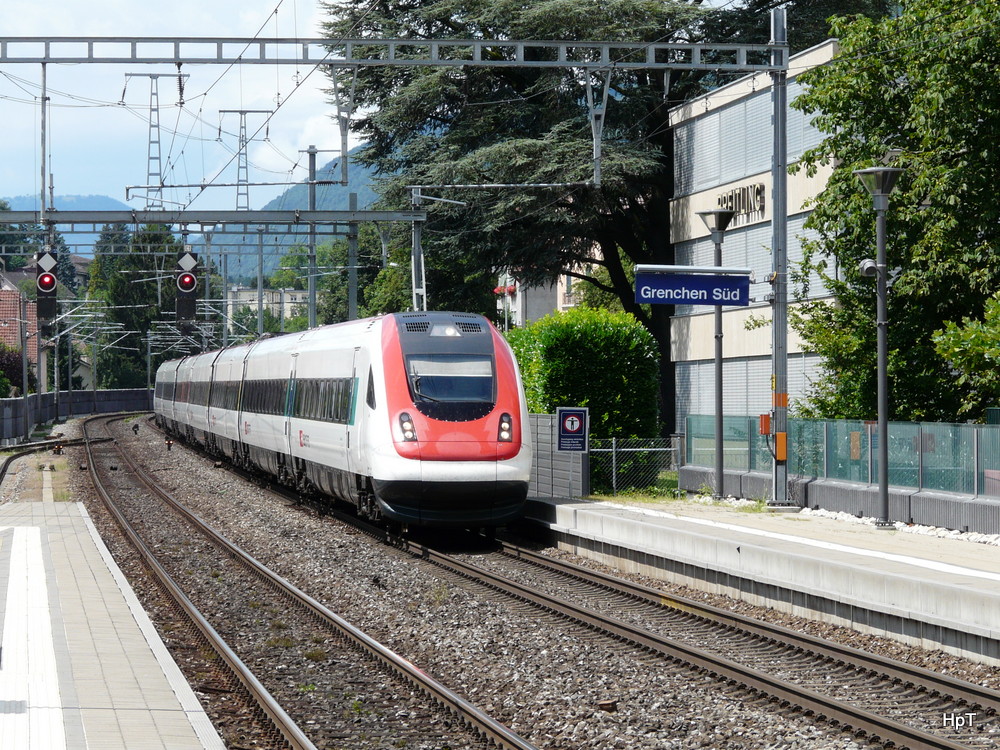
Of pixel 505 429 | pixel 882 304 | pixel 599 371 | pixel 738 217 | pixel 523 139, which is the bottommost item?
pixel 505 429

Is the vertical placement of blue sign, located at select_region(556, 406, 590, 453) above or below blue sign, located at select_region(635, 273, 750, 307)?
below

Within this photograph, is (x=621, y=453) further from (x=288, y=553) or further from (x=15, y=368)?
(x=15, y=368)

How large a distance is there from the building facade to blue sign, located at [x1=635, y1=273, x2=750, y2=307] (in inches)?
364

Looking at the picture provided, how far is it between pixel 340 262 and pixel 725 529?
334 feet

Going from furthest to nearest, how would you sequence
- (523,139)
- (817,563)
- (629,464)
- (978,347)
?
1. (523,139)
2. (629,464)
3. (978,347)
4. (817,563)

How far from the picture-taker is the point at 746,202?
118 ft

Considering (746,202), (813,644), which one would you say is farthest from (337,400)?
(746,202)

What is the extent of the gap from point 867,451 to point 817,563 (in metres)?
8.34

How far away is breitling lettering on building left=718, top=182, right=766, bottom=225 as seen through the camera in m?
35.0

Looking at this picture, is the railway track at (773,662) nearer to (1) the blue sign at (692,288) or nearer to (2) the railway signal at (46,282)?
(1) the blue sign at (692,288)

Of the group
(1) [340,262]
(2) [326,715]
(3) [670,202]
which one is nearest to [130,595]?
(2) [326,715]

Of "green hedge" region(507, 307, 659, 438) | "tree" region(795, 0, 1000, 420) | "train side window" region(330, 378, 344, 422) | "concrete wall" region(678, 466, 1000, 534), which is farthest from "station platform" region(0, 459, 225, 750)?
"green hedge" region(507, 307, 659, 438)

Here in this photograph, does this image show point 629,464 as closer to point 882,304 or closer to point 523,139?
point 882,304

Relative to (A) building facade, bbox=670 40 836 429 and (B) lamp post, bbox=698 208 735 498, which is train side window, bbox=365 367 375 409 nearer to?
(B) lamp post, bbox=698 208 735 498
